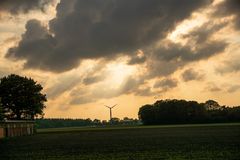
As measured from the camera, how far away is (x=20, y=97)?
129m

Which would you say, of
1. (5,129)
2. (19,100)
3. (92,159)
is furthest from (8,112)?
(92,159)

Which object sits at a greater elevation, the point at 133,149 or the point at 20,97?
the point at 20,97

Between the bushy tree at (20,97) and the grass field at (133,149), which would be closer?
the grass field at (133,149)

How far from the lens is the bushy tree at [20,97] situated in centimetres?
12838

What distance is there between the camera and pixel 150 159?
30312mm

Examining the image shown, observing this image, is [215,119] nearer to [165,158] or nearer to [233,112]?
[233,112]

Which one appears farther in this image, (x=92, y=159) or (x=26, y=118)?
(x=26, y=118)

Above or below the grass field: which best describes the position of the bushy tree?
above

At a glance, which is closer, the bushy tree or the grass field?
the grass field

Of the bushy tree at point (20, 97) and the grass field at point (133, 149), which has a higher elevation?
the bushy tree at point (20, 97)

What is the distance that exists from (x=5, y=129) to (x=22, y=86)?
98.7 ft

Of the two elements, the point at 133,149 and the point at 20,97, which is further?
the point at 20,97

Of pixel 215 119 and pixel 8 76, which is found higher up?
pixel 8 76

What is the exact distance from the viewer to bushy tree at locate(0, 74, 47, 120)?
128m
